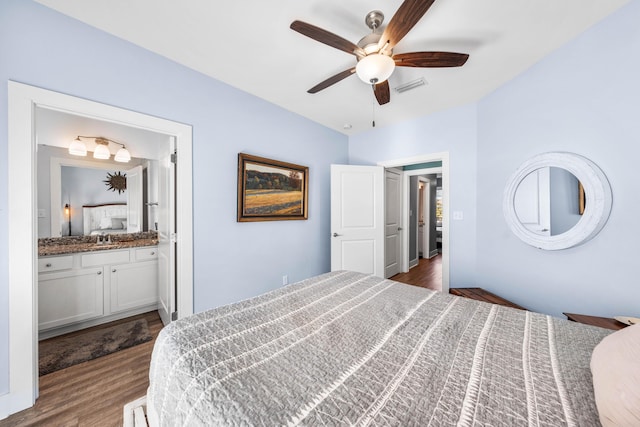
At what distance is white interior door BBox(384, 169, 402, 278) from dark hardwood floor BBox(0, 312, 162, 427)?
132 inches

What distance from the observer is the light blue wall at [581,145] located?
55.5 inches

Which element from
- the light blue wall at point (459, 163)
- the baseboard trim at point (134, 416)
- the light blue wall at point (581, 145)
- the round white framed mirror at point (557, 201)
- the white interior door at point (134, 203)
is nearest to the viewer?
the baseboard trim at point (134, 416)

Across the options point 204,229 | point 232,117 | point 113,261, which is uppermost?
point 232,117

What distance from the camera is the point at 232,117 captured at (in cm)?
239

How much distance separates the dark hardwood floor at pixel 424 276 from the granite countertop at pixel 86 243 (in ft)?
12.6

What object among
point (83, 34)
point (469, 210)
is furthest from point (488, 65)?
point (83, 34)

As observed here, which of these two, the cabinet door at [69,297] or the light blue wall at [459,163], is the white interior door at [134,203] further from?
the light blue wall at [459,163]

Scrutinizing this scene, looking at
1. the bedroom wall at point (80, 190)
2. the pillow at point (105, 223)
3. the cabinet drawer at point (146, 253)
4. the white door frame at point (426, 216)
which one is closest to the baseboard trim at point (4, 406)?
the cabinet drawer at point (146, 253)

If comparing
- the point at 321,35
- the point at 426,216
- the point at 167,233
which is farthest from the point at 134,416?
the point at 426,216

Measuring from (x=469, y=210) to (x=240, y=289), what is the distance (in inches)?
111

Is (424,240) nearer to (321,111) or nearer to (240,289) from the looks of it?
(321,111)

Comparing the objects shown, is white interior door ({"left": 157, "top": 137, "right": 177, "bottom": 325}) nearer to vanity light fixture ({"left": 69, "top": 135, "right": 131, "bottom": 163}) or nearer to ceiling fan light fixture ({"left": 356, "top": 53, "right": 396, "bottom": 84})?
vanity light fixture ({"left": 69, "top": 135, "right": 131, "bottom": 163})

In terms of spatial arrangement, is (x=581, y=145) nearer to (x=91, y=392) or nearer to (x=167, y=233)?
(x=167, y=233)

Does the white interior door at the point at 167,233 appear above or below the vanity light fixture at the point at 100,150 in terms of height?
below
